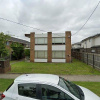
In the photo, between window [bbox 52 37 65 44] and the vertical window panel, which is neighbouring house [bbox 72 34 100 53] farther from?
the vertical window panel

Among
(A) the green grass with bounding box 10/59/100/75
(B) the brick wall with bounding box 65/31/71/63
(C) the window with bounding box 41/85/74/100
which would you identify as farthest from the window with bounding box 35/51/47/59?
(C) the window with bounding box 41/85/74/100

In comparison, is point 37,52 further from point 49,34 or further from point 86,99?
point 86,99

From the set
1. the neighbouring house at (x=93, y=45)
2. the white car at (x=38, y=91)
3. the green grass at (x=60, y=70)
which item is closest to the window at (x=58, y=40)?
the neighbouring house at (x=93, y=45)

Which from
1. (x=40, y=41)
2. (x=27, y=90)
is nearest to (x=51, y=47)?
(x=40, y=41)

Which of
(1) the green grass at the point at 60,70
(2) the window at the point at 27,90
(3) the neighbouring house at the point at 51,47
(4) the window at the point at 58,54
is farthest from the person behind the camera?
(4) the window at the point at 58,54

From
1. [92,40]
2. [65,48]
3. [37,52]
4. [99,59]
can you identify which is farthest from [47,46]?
[92,40]

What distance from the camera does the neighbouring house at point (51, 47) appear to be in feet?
59.4

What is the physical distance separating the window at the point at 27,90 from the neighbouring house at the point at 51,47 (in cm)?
1591

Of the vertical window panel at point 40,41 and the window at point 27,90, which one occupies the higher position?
the vertical window panel at point 40,41

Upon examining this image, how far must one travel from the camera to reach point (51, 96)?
2.47m

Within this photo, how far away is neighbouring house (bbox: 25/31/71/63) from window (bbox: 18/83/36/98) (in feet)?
52.2

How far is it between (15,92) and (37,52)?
16.5m

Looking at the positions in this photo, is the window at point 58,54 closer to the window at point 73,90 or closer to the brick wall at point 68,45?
the brick wall at point 68,45

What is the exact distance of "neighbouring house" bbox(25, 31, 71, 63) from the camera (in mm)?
18109
